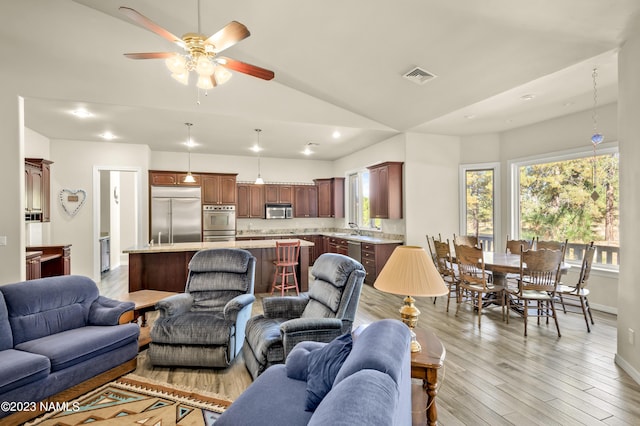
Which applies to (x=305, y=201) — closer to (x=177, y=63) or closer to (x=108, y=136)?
(x=108, y=136)

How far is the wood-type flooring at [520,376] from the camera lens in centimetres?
228

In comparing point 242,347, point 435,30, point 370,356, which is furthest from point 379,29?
point 242,347

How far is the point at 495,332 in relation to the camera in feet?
12.4

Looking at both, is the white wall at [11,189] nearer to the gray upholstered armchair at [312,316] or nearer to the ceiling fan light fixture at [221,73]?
the ceiling fan light fixture at [221,73]

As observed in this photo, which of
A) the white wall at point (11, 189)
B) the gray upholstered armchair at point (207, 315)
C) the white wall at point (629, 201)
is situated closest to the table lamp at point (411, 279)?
the gray upholstered armchair at point (207, 315)

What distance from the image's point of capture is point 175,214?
7355mm

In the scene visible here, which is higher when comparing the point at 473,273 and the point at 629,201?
the point at 629,201

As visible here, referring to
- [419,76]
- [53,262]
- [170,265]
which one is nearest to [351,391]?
[419,76]

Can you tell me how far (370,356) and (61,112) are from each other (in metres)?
5.89

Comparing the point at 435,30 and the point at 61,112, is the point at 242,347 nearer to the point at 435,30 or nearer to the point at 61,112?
the point at 435,30

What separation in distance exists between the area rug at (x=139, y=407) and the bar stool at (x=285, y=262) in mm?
2916

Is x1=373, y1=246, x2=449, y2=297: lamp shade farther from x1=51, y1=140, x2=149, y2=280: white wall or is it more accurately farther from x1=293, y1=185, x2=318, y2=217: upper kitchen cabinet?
x1=293, y1=185, x2=318, y2=217: upper kitchen cabinet

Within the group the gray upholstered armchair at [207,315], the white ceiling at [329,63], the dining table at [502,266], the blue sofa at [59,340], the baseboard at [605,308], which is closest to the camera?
the blue sofa at [59,340]

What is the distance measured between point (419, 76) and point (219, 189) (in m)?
5.45
